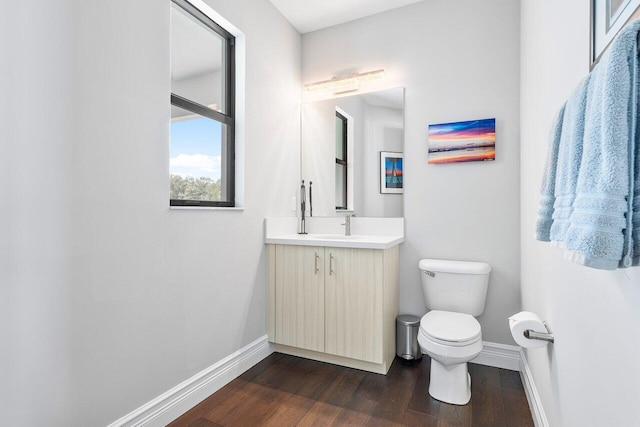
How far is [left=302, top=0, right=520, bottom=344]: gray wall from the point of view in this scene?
228 cm

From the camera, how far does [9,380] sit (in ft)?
3.72

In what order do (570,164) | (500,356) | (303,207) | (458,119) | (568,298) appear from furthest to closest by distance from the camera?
(303,207) < (458,119) < (500,356) < (568,298) < (570,164)

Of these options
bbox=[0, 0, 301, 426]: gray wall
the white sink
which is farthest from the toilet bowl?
bbox=[0, 0, 301, 426]: gray wall

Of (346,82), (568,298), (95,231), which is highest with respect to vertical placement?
(346,82)

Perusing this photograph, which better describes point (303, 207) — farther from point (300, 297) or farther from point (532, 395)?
point (532, 395)

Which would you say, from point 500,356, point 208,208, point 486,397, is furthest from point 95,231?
point 500,356

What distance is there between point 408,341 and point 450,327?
0.53m

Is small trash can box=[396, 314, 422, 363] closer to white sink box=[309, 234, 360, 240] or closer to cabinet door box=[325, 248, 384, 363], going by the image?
cabinet door box=[325, 248, 384, 363]

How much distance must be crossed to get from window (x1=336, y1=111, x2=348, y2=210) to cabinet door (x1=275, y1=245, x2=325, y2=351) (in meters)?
0.66

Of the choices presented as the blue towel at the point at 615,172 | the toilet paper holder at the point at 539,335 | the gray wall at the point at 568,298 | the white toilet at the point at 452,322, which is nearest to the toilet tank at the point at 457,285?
the white toilet at the point at 452,322

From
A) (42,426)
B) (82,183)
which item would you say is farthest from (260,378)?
(82,183)

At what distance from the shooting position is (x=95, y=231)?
4.55ft

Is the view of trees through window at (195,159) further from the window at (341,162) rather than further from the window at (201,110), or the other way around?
the window at (341,162)

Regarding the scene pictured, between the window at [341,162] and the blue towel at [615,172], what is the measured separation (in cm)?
220
